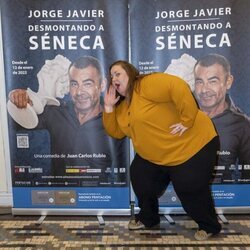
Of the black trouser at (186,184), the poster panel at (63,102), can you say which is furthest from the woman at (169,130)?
the poster panel at (63,102)

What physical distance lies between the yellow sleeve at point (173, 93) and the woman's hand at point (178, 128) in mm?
29

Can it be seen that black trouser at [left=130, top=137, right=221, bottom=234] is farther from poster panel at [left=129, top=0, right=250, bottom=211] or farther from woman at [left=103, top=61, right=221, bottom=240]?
poster panel at [left=129, top=0, right=250, bottom=211]

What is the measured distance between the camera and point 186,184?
7.53ft

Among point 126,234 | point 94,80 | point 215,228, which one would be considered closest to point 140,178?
point 126,234

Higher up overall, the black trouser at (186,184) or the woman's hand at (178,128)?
the woman's hand at (178,128)

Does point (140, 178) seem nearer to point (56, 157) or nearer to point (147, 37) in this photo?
point (56, 157)

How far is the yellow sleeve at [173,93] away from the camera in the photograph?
7.03ft

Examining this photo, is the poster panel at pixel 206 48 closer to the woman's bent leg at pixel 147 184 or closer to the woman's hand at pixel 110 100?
the woman's hand at pixel 110 100

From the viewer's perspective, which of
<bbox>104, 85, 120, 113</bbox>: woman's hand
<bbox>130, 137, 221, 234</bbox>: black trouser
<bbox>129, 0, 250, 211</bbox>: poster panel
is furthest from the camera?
<bbox>129, 0, 250, 211</bbox>: poster panel

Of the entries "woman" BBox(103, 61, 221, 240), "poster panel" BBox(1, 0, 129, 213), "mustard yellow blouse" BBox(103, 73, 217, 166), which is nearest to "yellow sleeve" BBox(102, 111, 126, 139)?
"woman" BBox(103, 61, 221, 240)

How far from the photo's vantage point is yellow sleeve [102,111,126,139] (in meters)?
2.42

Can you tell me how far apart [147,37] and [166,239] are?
4.52 ft

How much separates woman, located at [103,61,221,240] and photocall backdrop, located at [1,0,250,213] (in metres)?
0.40

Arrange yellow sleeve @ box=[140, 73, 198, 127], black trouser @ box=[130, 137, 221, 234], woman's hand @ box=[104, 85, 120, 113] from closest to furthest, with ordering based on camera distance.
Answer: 1. yellow sleeve @ box=[140, 73, 198, 127]
2. black trouser @ box=[130, 137, 221, 234]
3. woman's hand @ box=[104, 85, 120, 113]
